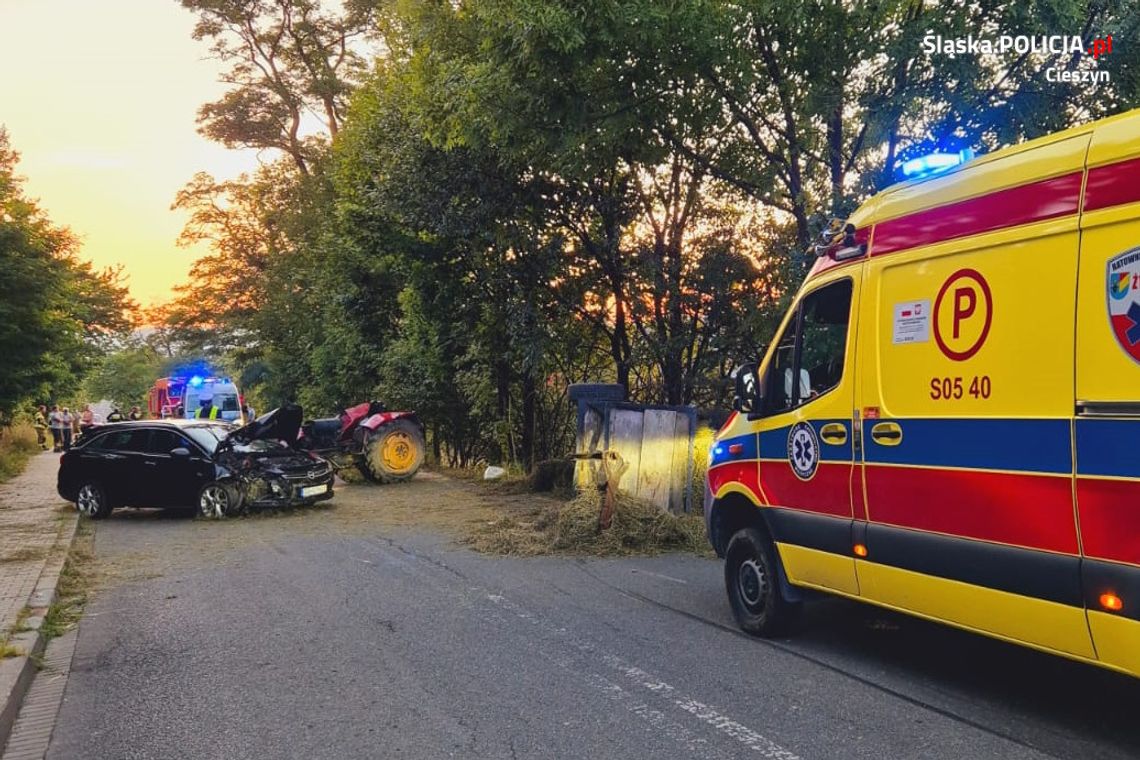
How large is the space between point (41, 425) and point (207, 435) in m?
29.2

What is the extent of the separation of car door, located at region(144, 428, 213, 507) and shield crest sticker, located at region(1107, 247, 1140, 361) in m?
12.7

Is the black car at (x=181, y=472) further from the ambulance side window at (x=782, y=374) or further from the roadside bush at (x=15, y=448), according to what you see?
the ambulance side window at (x=782, y=374)

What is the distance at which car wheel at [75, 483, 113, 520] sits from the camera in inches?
555

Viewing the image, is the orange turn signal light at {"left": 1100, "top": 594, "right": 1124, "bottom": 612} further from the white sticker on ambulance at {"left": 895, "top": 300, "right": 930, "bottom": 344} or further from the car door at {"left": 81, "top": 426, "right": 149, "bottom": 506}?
the car door at {"left": 81, "top": 426, "right": 149, "bottom": 506}

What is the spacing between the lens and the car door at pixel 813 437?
5582 mm

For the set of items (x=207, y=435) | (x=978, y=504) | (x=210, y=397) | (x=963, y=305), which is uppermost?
(x=210, y=397)

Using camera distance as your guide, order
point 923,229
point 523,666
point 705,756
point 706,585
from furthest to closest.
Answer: point 706,585 → point 523,666 → point 923,229 → point 705,756

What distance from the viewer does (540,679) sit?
5.55 m

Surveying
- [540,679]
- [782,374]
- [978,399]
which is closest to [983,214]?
[978,399]

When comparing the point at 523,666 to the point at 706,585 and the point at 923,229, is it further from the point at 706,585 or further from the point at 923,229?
the point at 923,229

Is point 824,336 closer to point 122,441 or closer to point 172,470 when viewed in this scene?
point 172,470

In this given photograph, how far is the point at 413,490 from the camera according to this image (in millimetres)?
17203

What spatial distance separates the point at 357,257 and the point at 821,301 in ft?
59.9

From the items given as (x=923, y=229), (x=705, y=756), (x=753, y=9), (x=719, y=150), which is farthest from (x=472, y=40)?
(x=705, y=756)
